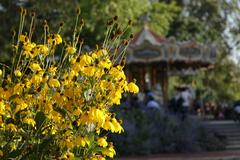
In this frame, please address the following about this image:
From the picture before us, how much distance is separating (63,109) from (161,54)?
62.0ft

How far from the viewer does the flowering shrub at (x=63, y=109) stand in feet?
15.2

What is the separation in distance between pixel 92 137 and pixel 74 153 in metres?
0.20

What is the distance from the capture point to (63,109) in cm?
465

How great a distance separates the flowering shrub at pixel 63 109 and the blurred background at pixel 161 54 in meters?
0.77

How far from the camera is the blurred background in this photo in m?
18.5

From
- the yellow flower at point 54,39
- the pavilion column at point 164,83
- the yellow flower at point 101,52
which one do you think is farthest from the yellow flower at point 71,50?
the pavilion column at point 164,83

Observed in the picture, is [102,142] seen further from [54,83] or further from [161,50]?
[161,50]

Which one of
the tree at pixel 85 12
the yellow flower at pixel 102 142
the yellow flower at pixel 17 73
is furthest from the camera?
the tree at pixel 85 12

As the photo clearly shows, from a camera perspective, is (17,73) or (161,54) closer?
(17,73)

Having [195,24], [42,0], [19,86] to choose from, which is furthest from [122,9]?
[19,86]

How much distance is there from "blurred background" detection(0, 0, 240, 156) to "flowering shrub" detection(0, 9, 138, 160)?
771 millimetres

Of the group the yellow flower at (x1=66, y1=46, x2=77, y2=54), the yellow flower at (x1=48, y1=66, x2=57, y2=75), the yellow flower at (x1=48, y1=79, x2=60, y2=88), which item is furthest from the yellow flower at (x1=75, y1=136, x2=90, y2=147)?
the yellow flower at (x1=66, y1=46, x2=77, y2=54)

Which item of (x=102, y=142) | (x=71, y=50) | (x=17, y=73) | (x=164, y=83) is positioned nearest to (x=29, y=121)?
(x=17, y=73)

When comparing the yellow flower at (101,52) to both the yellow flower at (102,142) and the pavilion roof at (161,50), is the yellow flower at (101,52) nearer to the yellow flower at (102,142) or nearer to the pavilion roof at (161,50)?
the yellow flower at (102,142)
